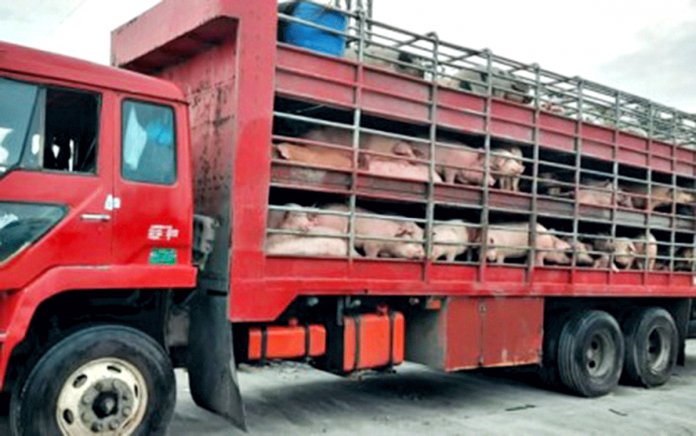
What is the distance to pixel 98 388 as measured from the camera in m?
4.53

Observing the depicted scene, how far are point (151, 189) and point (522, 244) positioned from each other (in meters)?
4.11

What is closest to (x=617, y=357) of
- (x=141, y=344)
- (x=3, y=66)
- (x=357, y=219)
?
(x=357, y=219)

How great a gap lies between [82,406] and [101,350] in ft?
1.18

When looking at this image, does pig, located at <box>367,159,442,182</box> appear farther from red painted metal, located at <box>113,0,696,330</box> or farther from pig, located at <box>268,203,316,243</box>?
pig, located at <box>268,203,316,243</box>

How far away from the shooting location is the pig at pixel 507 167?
7.19m

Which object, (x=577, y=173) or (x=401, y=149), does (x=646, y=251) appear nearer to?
(x=577, y=173)

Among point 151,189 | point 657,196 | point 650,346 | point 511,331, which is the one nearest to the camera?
point 151,189

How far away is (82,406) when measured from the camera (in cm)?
446

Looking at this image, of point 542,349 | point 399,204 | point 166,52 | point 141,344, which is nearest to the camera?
point 141,344

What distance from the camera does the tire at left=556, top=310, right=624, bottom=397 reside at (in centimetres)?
799

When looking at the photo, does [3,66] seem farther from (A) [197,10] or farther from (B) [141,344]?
(B) [141,344]

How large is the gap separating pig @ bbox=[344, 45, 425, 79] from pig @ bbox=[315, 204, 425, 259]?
1337 millimetres

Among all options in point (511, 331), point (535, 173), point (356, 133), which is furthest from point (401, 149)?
point (511, 331)

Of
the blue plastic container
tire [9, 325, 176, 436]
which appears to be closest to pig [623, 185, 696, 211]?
the blue plastic container
